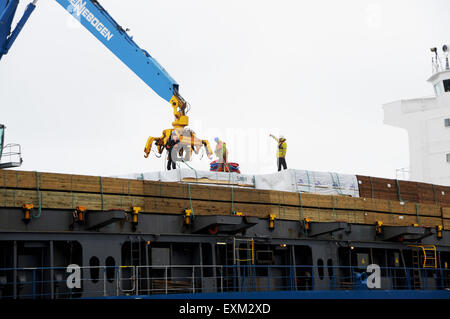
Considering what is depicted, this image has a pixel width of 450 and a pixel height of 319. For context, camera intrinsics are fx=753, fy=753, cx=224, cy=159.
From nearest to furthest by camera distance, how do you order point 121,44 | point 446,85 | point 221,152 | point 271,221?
point 271,221 → point 121,44 → point 221,152 → point 446,85

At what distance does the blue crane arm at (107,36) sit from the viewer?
29.0 meters

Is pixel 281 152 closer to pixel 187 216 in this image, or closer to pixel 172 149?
pixel 172 149

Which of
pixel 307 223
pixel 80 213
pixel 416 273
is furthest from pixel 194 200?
pixel 416 273

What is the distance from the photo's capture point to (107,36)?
A: 29.3 meters

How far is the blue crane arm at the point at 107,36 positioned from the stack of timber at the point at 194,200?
22.2 ft

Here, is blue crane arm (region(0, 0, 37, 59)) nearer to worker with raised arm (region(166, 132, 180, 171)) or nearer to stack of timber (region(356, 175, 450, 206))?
worker with raised arm (region(166, 132, 180, 171))

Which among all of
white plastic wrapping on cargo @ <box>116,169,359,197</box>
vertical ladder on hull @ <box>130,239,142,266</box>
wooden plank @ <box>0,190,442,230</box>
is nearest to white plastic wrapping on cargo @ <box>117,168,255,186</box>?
white plastic wrapping on cargo @ <box>116,169,359,197</box>

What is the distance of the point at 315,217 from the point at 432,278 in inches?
283

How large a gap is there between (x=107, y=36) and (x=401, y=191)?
1515 cm

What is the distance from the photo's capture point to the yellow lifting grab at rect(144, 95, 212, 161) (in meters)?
30.8

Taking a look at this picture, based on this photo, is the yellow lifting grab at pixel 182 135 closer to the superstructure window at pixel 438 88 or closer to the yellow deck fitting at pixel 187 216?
the yellow deck fitting at pixel 187 216

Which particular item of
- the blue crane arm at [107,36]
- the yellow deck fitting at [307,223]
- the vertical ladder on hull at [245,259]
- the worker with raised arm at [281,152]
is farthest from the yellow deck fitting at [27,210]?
the worker with raised arm at [281,152]

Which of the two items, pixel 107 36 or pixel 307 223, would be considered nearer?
pixel 307 223

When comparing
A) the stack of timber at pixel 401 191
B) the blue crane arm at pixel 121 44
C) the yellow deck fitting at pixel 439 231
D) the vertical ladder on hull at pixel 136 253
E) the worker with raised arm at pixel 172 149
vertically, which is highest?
the blue crane arm at pixel 121 44
